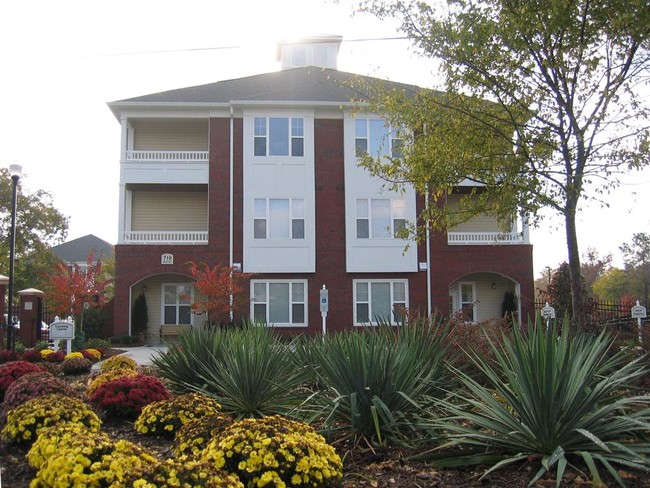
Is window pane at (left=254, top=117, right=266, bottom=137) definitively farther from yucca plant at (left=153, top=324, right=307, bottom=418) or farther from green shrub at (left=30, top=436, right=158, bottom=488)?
green shrub at (left=30, top=436, right=158, bottom=488)

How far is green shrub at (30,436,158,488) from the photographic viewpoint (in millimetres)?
3986

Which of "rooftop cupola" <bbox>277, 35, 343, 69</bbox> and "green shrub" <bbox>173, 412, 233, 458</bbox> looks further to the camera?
"rooftop cupola" <bbox>277, 35, 343, 69</bbox>

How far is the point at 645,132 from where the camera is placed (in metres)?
9.99

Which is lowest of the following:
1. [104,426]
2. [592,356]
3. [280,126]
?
[104,426]

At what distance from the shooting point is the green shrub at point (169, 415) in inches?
260

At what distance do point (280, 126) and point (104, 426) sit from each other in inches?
800

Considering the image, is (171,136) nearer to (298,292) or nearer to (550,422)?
(298,292)

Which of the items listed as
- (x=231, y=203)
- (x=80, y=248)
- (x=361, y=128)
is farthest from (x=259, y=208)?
(x=80, y=248)

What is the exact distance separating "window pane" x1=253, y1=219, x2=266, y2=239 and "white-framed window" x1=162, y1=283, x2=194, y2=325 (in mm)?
3770

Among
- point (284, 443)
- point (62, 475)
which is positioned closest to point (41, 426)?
point (62, 475)

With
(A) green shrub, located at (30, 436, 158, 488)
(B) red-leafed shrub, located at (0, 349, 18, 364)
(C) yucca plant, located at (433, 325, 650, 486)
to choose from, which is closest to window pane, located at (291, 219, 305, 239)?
(B) red-leafed shrub, located at (0, 349, 18, 364)

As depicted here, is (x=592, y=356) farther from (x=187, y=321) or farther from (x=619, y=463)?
(x=187, y=321)

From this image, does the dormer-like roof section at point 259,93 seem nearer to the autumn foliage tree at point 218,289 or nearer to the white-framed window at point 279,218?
the white-framed window at point 279,218

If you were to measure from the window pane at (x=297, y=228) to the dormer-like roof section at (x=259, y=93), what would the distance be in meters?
4.91
